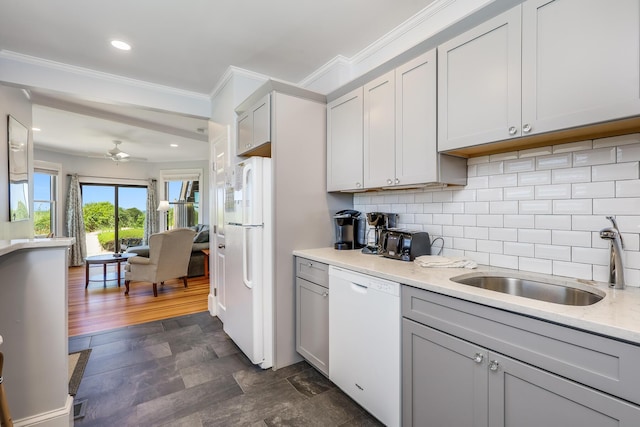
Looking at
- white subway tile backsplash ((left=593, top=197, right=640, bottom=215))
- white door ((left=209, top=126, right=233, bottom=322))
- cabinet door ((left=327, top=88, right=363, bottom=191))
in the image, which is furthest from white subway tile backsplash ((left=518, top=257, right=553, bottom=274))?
white door ((left=209, top=126, right=233, bottom=322))

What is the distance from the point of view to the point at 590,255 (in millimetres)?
1433

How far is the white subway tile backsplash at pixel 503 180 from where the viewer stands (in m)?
1.72

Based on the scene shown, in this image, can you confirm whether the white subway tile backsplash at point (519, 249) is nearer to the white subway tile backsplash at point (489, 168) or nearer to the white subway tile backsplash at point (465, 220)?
the white subway tile backsplash at point (465, 220)

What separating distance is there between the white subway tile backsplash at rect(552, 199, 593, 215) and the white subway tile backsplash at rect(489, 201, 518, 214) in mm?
190

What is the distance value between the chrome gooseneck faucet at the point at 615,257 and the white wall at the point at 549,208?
0.07 m

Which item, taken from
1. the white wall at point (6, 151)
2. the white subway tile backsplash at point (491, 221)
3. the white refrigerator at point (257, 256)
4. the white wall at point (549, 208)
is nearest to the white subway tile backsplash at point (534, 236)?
the white wall at point (549, 208)

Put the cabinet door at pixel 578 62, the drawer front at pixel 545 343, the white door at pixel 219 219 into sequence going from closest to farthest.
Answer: the drawer front at pixel 545 343
the cabinet door at pixel 578 62
the white door at pixel 219 219

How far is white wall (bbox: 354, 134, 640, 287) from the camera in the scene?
134cm

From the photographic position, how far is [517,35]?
4.60 ft

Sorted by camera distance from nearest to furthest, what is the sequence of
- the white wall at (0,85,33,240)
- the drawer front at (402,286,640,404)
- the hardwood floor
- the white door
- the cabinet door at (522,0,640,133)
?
the drawer front at (402,286,640,404) < the cabinet door at (522,0,640,133) < the white wall at (0,85,33,240) < the white door < the hardwood floor

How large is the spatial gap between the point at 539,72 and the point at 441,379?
145 cm

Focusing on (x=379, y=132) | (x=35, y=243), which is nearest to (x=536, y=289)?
(x=379, y=132)

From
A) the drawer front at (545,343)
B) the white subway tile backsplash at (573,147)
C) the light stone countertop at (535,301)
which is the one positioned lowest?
the drawer front at (545,343)

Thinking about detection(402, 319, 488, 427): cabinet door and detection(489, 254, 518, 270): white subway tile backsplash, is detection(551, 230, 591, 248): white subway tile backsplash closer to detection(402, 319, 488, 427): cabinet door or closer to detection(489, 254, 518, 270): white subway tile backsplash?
detection(489, 254, 518, 270): white subway tile backsplash
